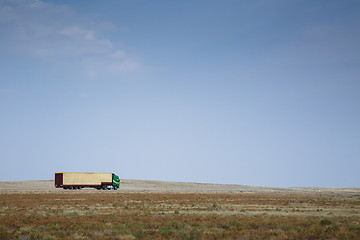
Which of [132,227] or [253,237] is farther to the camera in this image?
[132,227]

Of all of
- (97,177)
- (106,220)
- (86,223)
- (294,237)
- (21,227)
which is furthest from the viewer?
(97,177)

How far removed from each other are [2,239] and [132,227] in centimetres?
705

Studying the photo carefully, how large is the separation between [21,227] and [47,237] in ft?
13.9

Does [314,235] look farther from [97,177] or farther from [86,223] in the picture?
[97,177]

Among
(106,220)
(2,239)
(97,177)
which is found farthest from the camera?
(97,177)

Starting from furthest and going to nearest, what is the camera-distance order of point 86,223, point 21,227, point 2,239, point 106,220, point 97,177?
point 97,177, point 106,220, point 86,223, point 21,227, point 2,239

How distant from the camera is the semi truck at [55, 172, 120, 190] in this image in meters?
78.1

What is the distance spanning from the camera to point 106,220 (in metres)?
23.9

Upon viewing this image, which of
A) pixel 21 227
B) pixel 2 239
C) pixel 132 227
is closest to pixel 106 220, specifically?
pixel 132 227

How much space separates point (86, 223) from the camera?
72.6 ft

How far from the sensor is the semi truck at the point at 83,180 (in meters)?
78.1

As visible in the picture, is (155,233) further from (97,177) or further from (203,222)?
(97,177)

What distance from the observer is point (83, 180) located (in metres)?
79.2

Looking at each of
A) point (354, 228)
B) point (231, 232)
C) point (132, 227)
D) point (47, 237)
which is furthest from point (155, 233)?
point (354, 228)
